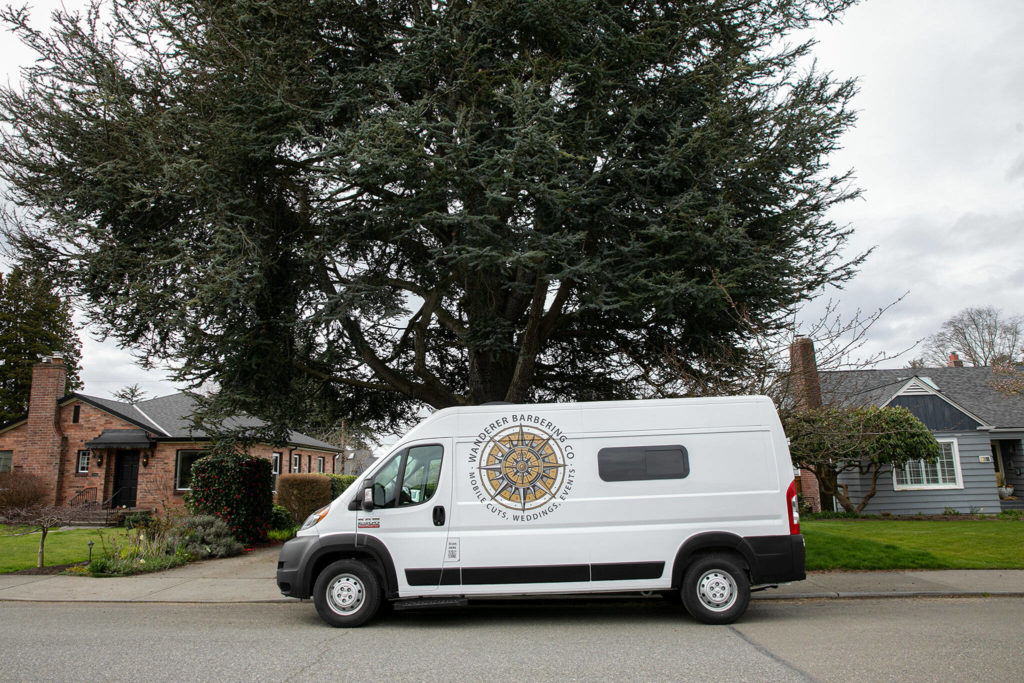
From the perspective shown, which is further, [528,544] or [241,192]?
[241,192]

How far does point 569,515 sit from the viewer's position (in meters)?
7.54

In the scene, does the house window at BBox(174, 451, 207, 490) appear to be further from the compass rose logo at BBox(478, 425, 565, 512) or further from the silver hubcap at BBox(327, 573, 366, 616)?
the compass rose logo at BBox(478, 425, 565, 512)

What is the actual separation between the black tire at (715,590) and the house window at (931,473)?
56.3ft

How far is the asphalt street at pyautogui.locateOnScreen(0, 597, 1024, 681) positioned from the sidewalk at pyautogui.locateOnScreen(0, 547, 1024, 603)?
332 millimetres

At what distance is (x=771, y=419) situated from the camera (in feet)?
25.5

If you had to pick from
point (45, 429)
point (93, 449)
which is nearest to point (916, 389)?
point (93, 449)

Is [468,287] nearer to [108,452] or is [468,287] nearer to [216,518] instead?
[216,518]

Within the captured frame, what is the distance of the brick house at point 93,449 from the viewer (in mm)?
24938

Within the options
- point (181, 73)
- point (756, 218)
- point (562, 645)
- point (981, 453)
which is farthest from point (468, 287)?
point (981, 453)

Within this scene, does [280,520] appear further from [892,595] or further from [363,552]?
[892,595]

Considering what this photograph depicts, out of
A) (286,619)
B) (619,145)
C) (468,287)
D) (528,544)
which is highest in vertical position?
(619,145)

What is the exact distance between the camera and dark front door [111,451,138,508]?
84.1ft

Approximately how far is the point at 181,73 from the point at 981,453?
24.0m

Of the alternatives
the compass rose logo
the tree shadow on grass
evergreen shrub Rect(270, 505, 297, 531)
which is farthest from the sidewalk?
evergreen shrub Rect(270, 505, 297, 531)
